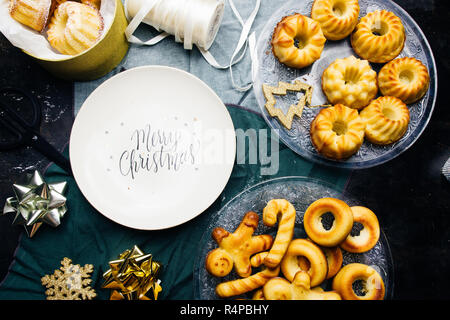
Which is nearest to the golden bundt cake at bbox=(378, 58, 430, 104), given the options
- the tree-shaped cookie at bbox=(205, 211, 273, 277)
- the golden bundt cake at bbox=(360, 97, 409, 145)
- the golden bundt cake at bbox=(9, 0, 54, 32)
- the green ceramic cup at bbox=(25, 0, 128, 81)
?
the golden bundt cake at bbox=(360, 97, 409, 145)

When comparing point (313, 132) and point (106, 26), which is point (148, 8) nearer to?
point (106, 26)

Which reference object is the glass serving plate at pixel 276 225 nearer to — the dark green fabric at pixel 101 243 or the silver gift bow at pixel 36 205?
the dark green fabric at pixel 101 243

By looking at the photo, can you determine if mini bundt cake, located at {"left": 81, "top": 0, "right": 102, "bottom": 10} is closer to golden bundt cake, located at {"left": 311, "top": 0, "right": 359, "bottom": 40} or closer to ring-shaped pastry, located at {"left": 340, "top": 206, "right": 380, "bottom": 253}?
golden bundt cake, located at {"left": 311, "top": 0, "right": 359, "bottom": 40}

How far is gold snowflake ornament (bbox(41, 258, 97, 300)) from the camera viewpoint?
108 cm

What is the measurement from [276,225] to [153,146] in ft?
1.52

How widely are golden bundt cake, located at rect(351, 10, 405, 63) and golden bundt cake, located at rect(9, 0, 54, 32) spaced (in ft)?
3.09

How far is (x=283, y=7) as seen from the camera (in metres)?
1.15

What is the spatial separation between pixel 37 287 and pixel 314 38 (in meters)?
1.15

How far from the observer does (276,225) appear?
111 cm

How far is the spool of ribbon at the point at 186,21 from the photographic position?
1.08 m

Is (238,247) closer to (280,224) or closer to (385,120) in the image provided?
(280,224)

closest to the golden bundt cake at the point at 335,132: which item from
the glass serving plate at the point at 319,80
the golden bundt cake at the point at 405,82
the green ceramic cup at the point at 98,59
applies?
the glass serving plate at the point at 319,80

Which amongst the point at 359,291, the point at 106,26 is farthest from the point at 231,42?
the point at 359,291

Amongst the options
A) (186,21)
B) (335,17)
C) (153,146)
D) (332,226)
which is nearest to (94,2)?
(186,21)
